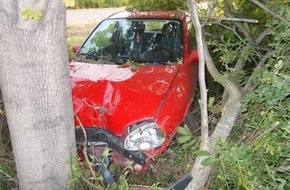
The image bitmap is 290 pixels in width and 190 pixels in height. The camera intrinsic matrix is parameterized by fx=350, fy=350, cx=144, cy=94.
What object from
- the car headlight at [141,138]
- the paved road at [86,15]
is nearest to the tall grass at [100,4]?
the paved road at [86,15]

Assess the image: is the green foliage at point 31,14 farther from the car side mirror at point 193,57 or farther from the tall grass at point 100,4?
the tall grass at point 100,4

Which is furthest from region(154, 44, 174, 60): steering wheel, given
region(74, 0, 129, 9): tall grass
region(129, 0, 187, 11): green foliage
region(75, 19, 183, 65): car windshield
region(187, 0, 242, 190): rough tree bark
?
region(74, 0, 129, 9): tall grass

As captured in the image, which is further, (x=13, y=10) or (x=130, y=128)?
(x=130, y=128)

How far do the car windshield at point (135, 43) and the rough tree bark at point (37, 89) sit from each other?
1519 millimetres

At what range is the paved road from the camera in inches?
554

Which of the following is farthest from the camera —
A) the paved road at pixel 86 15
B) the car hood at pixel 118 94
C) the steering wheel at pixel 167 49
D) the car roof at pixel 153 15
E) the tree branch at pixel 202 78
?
the paved road at pixel 86 15

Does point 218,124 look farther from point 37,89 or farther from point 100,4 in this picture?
point 100,4

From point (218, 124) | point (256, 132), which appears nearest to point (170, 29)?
point (218, 124)

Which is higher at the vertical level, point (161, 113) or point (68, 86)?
point (68, 86)

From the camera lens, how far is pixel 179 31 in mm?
4277

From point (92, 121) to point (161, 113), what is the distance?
0.61 meters

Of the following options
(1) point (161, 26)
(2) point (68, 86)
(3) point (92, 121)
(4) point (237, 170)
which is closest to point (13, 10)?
(2) point (68, 86)

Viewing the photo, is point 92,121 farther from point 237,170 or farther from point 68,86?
point 237,170

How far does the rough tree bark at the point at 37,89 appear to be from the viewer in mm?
2213
